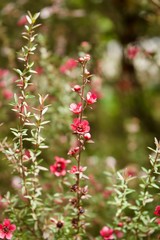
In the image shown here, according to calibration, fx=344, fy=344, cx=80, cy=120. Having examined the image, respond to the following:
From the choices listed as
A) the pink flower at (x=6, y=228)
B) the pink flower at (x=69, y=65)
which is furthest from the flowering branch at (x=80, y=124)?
the pink flower at (x=69, y=65)

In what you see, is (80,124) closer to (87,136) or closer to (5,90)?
(87,136)

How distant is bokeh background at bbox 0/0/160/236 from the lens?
2803 millimetres

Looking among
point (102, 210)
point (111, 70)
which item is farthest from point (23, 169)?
point (111, 70)

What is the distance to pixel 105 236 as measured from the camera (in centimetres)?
176

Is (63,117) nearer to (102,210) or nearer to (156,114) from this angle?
(102,210)

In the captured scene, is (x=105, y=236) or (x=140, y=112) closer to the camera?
(x=105, y=236)

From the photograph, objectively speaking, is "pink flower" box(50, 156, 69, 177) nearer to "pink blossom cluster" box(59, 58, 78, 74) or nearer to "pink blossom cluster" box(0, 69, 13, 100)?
"pink blossom cluster" box(59, 58, 78, 74)

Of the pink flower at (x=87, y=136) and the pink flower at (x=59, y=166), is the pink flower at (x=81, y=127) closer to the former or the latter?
the pink flower at (x=87, y=136)

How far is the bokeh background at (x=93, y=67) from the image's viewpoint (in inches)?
110

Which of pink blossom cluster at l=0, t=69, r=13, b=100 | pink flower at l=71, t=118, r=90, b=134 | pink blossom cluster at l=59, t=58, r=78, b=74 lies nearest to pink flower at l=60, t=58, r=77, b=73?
pink blossom cluster at l=59, t=58, r=78, b=74

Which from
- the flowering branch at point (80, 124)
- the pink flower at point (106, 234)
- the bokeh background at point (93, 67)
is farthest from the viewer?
the bokeh background at point (93, 67)

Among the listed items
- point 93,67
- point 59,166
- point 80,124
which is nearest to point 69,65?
point 93,67

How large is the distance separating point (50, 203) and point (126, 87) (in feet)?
9.26

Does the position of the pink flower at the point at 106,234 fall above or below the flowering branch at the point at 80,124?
below
